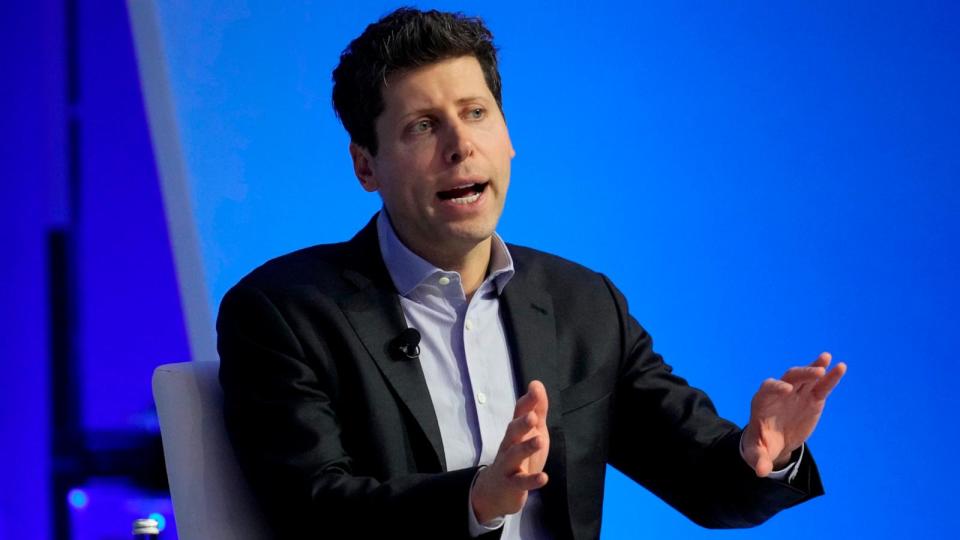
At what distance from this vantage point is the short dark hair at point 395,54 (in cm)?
181

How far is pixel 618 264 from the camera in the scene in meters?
3.16

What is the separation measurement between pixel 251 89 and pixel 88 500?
1.38m

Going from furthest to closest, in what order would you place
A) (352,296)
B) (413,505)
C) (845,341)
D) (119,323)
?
(119,323) → (845,341) → (352,296) → (413,505)

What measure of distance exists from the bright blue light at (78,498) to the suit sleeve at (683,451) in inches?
87.1

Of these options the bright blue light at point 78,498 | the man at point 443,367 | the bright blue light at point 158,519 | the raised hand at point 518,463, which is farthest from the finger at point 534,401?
the bright blue light at point 78,498

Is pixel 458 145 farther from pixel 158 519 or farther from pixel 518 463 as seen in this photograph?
pixel 158 519

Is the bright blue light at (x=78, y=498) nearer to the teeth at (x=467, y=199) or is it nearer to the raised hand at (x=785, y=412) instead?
the teeth at (x=467, y=199)

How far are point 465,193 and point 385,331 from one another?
0.79 ft

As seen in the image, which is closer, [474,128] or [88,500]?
[474,128]

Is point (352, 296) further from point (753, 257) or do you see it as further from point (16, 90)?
point (16, 90)

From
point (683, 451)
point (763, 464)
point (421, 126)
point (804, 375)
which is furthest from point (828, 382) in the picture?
point (421, 126)

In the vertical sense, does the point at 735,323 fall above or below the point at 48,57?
below

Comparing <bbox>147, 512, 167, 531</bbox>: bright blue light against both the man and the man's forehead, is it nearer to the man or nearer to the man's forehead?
the man

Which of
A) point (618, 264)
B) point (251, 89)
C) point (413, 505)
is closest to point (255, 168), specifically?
point (251, 89)
